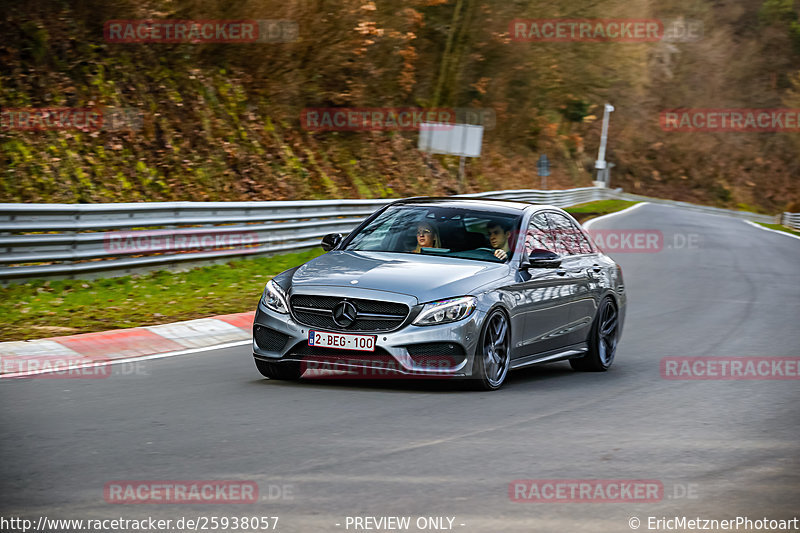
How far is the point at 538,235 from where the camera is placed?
10.1 m

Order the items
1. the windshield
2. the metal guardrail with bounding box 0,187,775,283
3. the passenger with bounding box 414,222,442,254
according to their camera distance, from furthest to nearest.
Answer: the metal guardrail with bounding box 0,187,775,283 < the passenger with bounding box 414,222,442,254 < the windshield

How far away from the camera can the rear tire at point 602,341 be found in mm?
10688

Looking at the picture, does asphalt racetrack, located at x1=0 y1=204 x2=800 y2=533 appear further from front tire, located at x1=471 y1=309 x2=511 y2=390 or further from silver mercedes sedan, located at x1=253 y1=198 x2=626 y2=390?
silver mercedes sedan, located at x1=253 y1=198 x2=626 y2=390

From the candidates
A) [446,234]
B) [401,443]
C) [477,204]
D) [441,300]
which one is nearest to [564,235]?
[477,204]

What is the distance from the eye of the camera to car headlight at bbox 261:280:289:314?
8609 mm

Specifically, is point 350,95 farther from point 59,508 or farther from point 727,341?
point 59,508

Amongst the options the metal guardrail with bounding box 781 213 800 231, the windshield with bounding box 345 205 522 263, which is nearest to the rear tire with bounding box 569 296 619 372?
the windshield with bounding box 345 205 522 263

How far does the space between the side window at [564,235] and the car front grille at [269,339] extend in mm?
3050

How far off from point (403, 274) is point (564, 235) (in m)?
2.57

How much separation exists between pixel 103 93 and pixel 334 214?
233 inches

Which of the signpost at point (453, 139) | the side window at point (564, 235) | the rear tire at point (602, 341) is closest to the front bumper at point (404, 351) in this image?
the side window at point (564, 235)

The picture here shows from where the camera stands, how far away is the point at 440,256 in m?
9.37

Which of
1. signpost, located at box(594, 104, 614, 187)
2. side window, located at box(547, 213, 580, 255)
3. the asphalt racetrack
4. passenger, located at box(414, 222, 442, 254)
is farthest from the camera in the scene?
signpost, located at box(594, 104, 614, 187)

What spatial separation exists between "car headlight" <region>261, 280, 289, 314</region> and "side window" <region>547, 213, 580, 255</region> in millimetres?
2917
